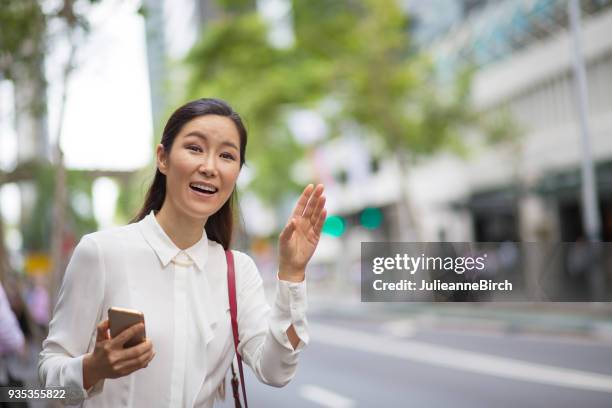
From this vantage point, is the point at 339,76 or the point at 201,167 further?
the point at 339,76

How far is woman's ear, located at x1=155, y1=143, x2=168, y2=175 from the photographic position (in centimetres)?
238

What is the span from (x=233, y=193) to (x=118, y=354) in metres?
0.81

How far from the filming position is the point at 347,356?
15242 mm

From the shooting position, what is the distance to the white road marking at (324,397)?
989 cm

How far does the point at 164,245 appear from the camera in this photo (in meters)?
2.28

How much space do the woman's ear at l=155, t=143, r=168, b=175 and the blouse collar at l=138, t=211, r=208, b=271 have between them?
0.46ft

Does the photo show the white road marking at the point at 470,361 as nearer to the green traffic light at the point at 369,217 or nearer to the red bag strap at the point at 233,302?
the red bag strap at the point at 233,302

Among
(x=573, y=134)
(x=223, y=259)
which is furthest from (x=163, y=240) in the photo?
(x=573, y=134)

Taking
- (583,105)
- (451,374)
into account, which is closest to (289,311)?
(451,374)

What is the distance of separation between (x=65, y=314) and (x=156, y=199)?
0.50 m

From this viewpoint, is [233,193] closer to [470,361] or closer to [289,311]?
[289,311]

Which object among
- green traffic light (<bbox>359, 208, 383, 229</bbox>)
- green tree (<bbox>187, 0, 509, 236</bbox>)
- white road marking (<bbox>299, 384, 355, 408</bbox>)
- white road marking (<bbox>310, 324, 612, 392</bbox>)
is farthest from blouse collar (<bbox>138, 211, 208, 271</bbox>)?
green traffic light (<bbox>359, 208, 383, 229</bbox>)

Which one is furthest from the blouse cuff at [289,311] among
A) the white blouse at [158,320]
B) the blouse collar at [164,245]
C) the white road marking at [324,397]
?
the white road marking at [324,397]

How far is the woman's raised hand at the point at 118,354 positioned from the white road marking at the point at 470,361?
882cm
